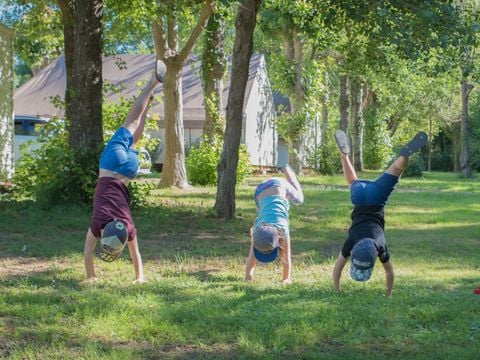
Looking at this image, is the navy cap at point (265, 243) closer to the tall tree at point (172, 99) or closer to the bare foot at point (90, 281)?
the bare foot at point (90, 281)

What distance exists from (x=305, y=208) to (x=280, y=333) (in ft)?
38.0

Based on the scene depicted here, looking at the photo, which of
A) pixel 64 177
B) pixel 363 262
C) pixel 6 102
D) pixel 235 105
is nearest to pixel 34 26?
pixel 6 102

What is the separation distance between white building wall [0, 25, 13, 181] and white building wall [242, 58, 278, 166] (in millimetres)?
14410

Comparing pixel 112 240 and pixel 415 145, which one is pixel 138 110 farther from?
pixel 415 145

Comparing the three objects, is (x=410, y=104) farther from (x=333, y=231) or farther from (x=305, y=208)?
(x=333, y=231)

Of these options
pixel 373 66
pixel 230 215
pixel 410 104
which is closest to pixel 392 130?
pixel 410 104

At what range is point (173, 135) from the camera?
21.0 meters

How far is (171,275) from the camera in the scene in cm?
854

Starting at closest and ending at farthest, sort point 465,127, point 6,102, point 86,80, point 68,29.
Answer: point 86,80, point 68,29, point 6,102, point 465,127

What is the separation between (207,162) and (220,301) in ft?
52.5

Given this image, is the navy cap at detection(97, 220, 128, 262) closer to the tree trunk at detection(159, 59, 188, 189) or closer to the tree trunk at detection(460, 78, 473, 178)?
the tree trunk at detection(159, 59, 188, 189)

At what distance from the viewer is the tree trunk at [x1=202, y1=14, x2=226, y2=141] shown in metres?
22.0

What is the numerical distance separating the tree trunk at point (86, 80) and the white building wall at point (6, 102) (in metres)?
8.52

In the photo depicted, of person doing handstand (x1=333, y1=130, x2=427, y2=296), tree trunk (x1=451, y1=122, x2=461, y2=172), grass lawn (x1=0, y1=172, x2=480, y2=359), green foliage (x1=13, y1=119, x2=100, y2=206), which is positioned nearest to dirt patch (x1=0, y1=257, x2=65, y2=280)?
grass lawn (x1=0, y1=172, x2=480, y2=359)
